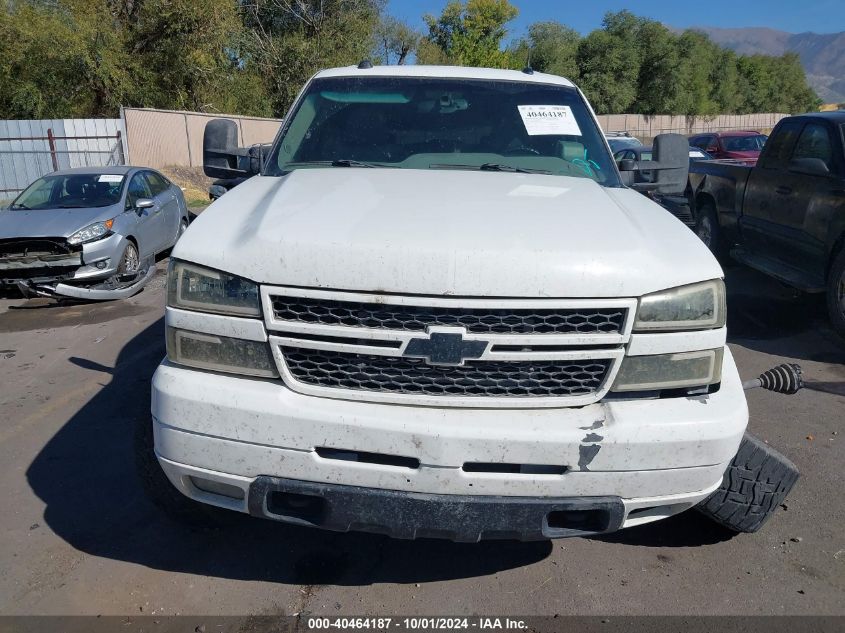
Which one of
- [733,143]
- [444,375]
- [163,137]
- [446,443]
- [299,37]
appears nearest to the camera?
[446,443]

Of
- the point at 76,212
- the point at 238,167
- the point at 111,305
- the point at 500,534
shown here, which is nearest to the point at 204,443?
the point at 500,534

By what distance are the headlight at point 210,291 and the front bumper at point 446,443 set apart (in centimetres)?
25

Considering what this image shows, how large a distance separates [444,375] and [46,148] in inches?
796

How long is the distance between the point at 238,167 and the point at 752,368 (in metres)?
4.21

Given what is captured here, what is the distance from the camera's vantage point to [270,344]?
8.11 feet

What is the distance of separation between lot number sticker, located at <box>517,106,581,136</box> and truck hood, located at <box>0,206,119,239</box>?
6.43 meters

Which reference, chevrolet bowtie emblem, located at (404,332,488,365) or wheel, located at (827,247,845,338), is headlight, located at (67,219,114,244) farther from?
wheel, located at (827,247,845,338)

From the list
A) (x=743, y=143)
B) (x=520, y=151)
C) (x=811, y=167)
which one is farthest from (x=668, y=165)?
(x=743, y=143)

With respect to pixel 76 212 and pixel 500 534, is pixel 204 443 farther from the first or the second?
pixel 76 212

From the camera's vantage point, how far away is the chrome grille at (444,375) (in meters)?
2.46

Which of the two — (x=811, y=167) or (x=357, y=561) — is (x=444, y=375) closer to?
(x=357, y=561)

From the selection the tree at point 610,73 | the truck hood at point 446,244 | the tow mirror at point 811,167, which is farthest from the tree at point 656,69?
the truck hood at point 446,244

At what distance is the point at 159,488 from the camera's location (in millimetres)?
3107

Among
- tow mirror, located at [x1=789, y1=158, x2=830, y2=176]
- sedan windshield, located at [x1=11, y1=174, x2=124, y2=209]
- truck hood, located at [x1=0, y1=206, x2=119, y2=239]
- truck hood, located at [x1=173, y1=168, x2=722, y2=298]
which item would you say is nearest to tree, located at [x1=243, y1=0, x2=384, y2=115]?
sedan windshield, located at [x1=11, y1=174, x2=124, y2=209]
